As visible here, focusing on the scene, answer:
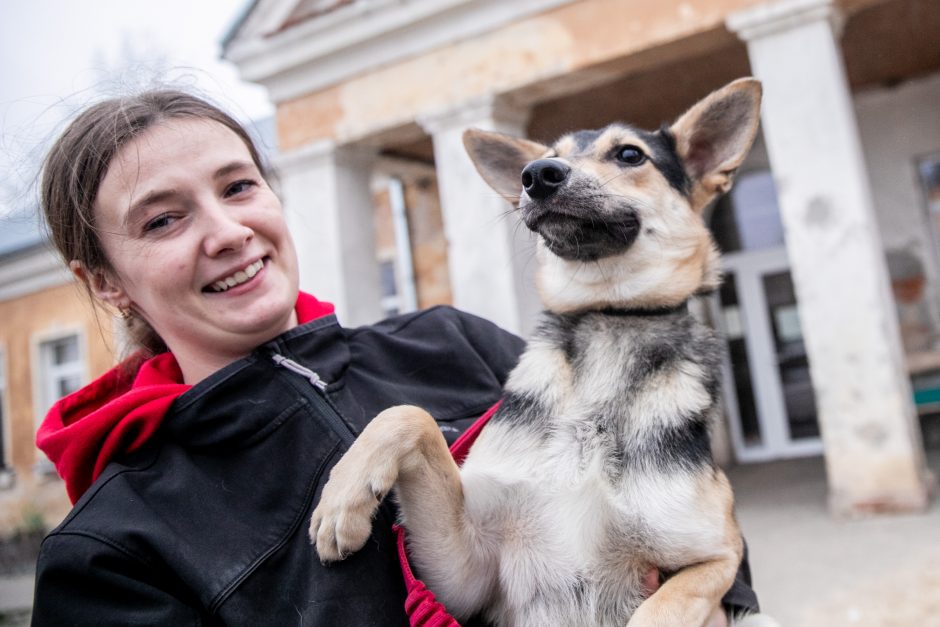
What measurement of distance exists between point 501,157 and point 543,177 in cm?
55

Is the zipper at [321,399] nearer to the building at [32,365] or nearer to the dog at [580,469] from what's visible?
the dog at [580,469]

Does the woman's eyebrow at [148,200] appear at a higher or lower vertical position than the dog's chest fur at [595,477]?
higher

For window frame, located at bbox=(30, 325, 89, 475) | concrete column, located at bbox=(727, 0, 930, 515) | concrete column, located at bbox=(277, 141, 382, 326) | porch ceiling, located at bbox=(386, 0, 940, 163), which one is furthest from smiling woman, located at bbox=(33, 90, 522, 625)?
window frame, located at bbox=(30, 325, 89, 475)

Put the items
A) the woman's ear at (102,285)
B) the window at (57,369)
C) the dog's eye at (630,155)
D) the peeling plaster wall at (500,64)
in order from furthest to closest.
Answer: the window at (57,369), the peeling plaster wall at (500,64), the dog's eye at (630,155), the woman's ear at (102,285)

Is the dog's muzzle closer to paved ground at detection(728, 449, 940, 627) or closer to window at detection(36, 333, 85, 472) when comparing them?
paved ground at detection(728, 449, 940, 627)

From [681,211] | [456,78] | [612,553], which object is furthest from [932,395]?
[612,553]

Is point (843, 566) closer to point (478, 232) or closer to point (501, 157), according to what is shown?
point (478, 232)

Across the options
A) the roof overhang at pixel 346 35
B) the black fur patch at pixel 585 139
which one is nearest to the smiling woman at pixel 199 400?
the black fur patch at pixel 585 139

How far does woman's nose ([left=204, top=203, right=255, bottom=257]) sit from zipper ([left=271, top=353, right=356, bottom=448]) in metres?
0.28

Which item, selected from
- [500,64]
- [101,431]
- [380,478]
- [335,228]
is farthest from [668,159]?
[335,228]

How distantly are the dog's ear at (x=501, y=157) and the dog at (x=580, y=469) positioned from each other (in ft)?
1.25

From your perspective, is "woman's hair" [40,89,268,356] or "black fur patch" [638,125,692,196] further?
"black fur patch" [638,125,692,196]

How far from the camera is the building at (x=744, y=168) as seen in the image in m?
5.71

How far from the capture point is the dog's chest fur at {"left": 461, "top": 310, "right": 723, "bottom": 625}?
164 centimetres
